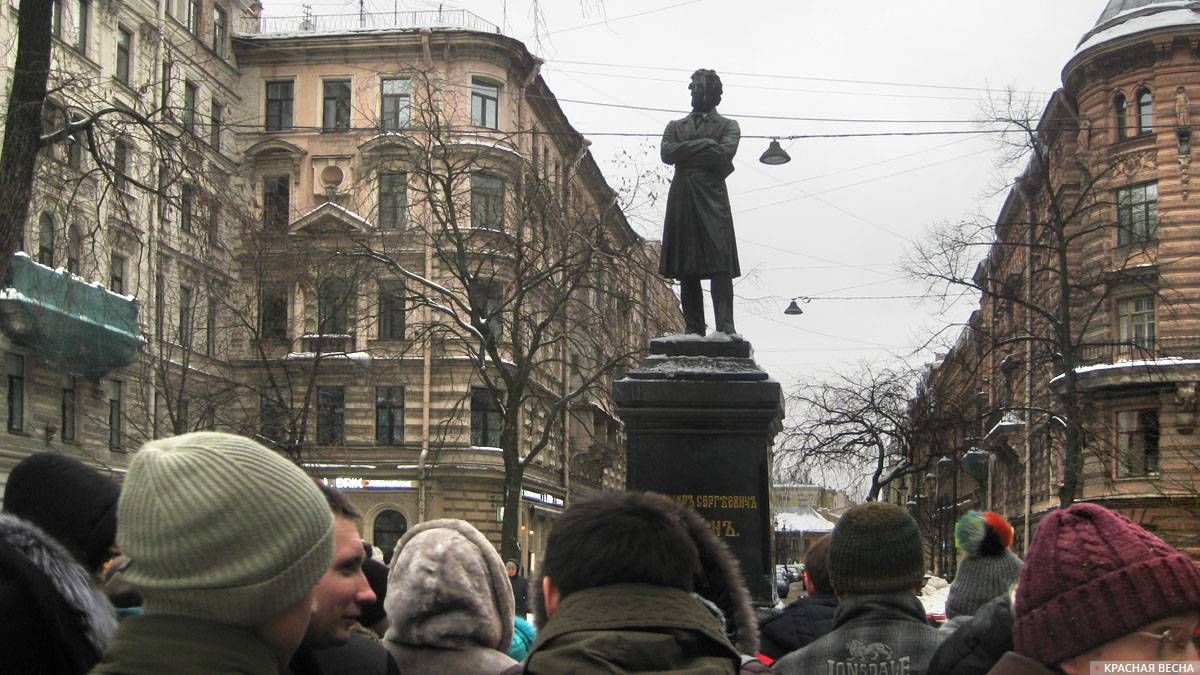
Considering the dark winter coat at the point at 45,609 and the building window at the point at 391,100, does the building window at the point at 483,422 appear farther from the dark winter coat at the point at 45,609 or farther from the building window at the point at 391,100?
the dark winter coat at the point at 45,609

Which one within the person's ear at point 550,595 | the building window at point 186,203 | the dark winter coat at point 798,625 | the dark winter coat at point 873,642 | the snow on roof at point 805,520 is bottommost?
the snow on roof at point 805,520

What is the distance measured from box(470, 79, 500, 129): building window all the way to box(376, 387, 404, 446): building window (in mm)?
9384

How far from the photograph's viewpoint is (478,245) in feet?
131

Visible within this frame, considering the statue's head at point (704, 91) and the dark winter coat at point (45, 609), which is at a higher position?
the statue's head at point (704, 91)

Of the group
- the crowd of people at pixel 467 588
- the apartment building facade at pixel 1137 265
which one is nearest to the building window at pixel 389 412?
the apartment building facade at pixel 1137 265

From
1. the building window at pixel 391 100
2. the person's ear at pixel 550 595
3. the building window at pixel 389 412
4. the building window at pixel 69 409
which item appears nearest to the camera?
the person's ear at pixel 550 595

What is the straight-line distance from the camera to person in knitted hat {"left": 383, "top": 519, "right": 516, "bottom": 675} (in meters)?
4.38

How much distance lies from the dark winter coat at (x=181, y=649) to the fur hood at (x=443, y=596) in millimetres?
1836

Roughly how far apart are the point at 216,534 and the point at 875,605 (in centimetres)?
277

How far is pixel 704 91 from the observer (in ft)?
38.7

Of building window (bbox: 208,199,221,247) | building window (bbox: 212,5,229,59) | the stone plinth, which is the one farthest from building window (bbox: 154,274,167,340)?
the stone plinth

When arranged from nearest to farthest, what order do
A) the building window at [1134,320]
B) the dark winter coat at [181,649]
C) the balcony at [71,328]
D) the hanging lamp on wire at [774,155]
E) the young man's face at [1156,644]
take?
1. the dark winter coat at [181,649]
2. the young man's face at [1156,644]
3. the hanging lamp on wire at [774,155]
4. the balcony at [71,328]
5. the building window at [1134,320]

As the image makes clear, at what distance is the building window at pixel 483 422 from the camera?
46.3 metres

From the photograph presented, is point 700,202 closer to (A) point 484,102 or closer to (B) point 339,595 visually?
(B) point 339,595
